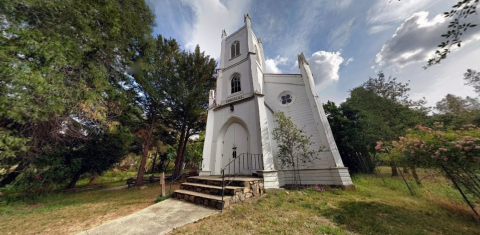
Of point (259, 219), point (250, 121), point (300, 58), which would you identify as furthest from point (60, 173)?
point (300, 58)

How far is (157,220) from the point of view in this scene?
346 centimetres

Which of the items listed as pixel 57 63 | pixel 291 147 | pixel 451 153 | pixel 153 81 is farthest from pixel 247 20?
pixel 451 153

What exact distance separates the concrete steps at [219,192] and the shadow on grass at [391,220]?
2.25 meters

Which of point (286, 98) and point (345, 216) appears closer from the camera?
point (345, 216)

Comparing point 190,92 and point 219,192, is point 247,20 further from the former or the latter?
point 219,192

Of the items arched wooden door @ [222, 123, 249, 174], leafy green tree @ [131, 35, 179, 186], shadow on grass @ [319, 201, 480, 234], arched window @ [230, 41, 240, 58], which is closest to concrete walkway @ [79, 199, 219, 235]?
shadow on grass @ [319, 201, 480, 234]

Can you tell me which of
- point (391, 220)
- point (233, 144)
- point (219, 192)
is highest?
point (233, 144)

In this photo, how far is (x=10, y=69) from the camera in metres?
3.48

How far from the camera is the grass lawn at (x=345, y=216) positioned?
2.91 meters

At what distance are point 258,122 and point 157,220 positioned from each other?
5204 mm

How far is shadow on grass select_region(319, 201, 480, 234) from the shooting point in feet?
9.55

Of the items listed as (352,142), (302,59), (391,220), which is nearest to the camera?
(391,220)

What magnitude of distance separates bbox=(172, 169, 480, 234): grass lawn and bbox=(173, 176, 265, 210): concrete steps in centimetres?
33

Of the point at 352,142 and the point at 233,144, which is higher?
the point at 352,142
